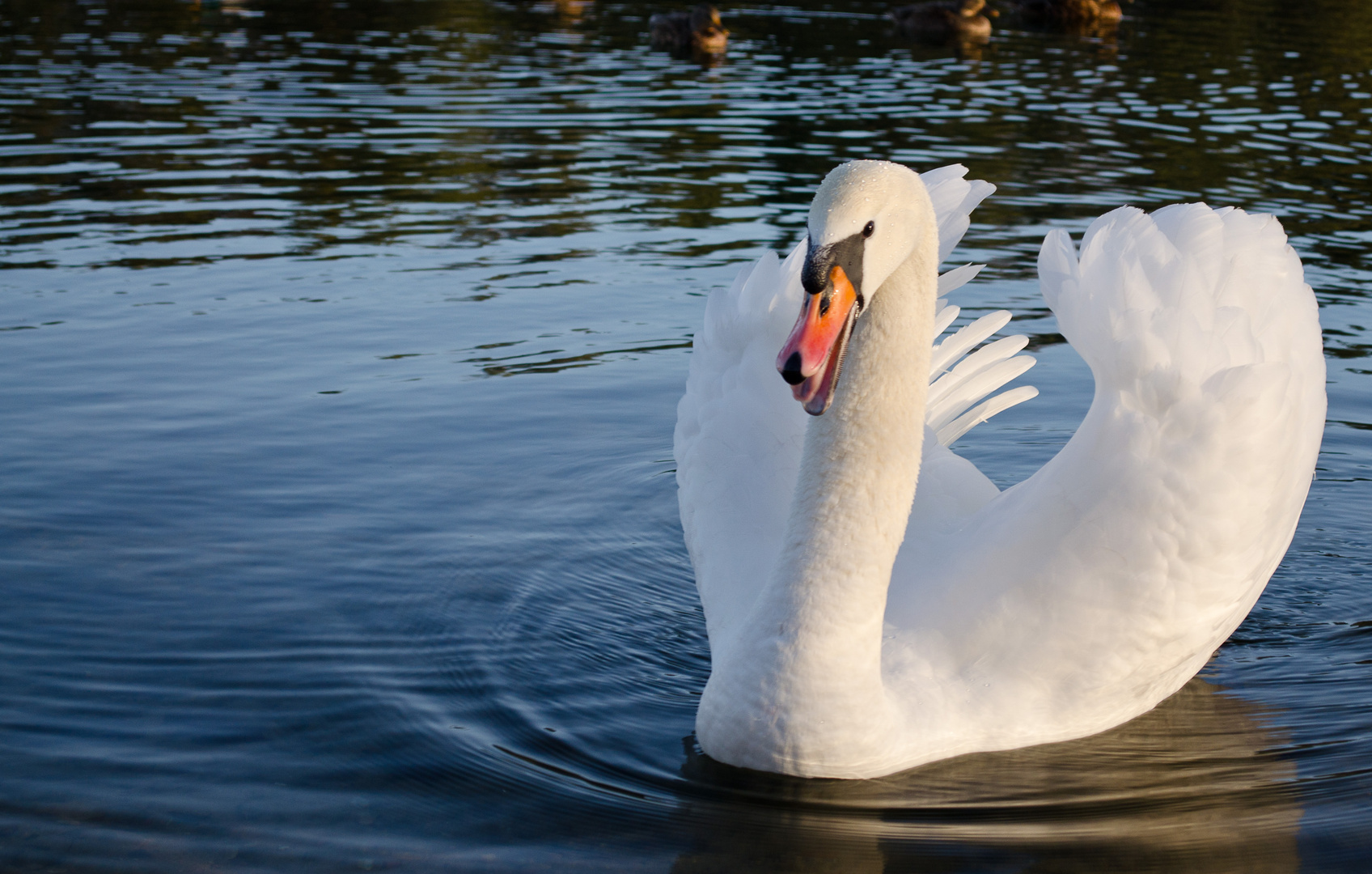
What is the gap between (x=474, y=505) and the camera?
721 centimetres

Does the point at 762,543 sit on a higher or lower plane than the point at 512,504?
higher

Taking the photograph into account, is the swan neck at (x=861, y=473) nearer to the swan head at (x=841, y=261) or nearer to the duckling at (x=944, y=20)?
the swan head at (x=841, y=261)

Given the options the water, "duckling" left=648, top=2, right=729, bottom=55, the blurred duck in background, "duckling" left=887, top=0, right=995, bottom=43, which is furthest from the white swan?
the blurred duck in background

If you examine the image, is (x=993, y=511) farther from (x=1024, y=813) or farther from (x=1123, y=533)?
(x=1024, y=813)

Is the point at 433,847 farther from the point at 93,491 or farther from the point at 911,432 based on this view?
the point at 93,491

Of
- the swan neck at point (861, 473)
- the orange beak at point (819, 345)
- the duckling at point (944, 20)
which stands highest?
the orange beak at point (819, 345)

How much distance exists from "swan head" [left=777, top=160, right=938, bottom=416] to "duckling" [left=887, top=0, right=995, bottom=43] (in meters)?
26.5

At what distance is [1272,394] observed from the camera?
495 centimetres

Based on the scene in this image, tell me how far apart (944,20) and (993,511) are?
26.0 m

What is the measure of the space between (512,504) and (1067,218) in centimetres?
767

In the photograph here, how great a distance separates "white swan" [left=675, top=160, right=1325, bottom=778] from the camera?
446cm

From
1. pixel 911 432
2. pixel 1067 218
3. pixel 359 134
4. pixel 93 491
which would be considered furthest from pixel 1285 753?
pixel 359 134

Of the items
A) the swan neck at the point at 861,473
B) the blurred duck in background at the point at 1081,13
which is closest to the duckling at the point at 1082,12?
the blurred duck in background at the point at 1081,13

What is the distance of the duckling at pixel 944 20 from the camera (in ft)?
97.4
